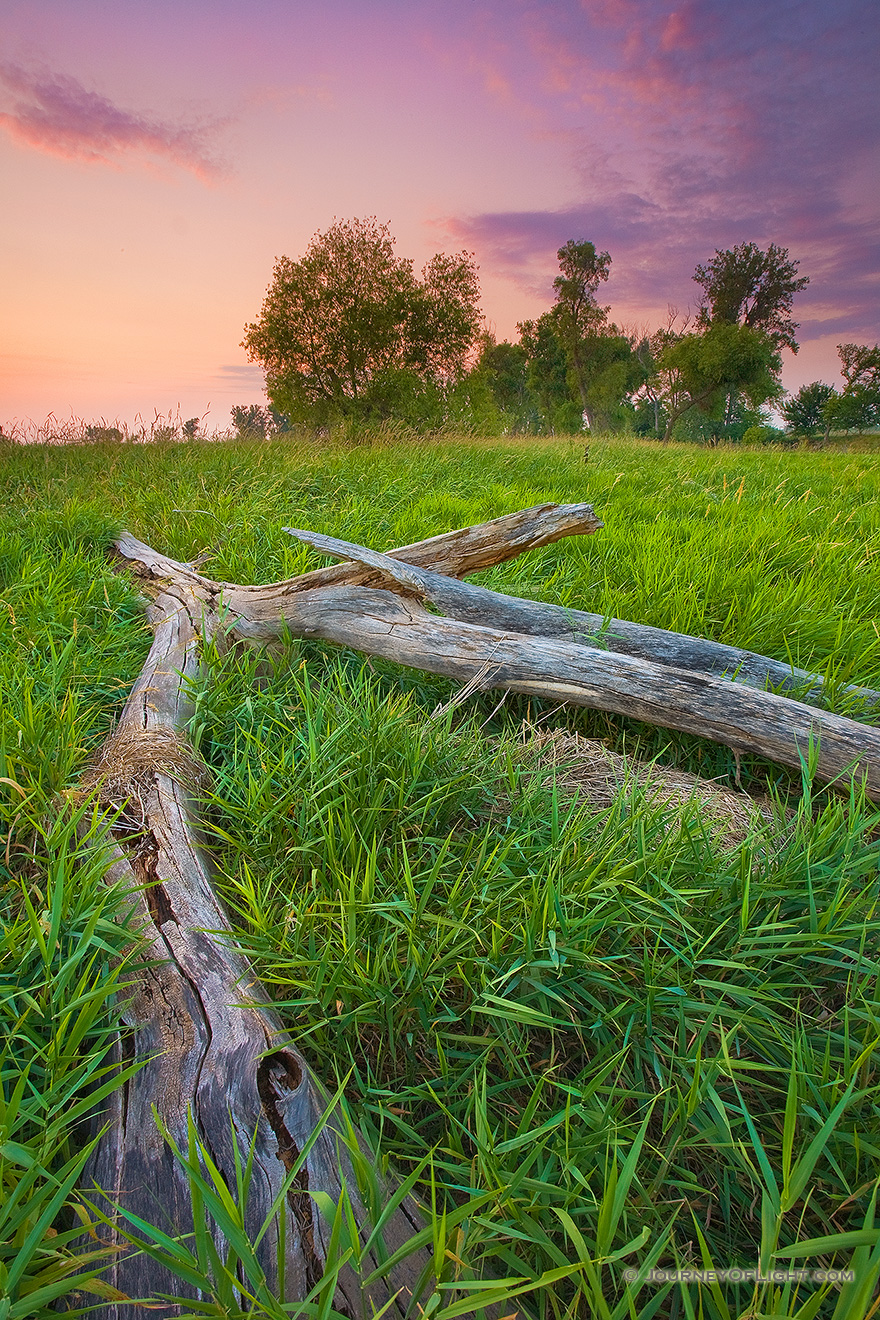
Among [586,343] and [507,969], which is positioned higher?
[586,343]

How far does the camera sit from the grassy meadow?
3.57ft

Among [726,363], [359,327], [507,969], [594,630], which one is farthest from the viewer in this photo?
[726,363]

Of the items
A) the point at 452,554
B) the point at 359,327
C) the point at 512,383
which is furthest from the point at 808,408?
the point at 452,554

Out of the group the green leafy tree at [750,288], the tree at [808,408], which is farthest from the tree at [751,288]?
the tree at [808,408]

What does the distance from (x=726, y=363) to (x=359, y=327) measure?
22.2m

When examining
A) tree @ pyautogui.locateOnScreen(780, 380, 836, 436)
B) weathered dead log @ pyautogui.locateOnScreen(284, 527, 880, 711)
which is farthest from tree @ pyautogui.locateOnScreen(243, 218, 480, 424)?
tree @ pyautogui.locateOnScreen(780, 380, 836, 436)

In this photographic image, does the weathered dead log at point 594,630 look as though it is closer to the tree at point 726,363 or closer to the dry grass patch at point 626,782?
the dry grass patch at point 626,782

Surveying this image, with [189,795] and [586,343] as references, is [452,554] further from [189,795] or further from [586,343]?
[586,343]

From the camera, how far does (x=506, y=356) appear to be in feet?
186

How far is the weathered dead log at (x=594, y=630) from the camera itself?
273cm

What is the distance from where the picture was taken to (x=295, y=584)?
327 centimetres

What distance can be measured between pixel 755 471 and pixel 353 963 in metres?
9.48

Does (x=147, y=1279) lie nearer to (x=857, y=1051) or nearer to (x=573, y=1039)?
(x=573, y=1039)

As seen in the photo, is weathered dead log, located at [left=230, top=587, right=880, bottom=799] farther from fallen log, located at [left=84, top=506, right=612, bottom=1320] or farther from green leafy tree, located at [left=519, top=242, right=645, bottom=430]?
green leafy tree, located at [left=519, top=242, right=645, bottom=430]
